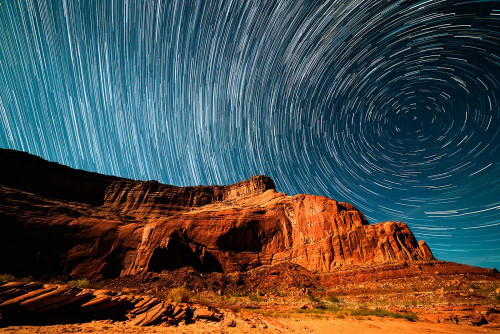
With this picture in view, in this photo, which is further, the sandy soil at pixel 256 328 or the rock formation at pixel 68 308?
the rock formation at pixel 68 308

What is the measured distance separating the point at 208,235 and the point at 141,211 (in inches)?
1164

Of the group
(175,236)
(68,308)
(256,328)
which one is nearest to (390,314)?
(256,328)

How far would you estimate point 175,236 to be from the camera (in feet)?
121

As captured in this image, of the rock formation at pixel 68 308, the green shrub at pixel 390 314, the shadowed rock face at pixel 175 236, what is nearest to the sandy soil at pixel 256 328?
the rock formation at pixel 68 308

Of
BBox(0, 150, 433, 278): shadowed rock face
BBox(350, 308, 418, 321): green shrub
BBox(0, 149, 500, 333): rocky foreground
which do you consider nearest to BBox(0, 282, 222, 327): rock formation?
BBox(0, 149, 500, 333): rocky foreground

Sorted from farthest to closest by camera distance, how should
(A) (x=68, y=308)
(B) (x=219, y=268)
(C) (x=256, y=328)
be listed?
(B) (x=219, y=268)
(C) (x=256, y=328)
(A) (x=68, y=308)

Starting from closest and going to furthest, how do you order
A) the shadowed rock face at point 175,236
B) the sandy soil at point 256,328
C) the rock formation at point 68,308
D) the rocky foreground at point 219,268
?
the sandy soil at point 256,328
the rock formation at point 68,308
the rocky foreground at point 219,268
the shadowed rock face at point 175,236

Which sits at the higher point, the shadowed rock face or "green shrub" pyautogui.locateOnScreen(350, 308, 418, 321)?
the shadowed rock face

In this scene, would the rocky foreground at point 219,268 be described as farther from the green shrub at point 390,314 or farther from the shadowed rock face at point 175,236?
the shadowed rock face at point 175,236

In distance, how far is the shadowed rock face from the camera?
30.0 meters

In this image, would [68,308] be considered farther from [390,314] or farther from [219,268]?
[219,268]

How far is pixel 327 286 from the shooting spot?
26.6 meters

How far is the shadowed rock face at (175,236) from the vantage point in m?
30.0

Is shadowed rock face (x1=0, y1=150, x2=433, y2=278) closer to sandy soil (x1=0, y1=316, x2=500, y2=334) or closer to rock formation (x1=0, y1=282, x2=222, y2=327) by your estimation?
sandy soil (x1=0, y1=316, x2=500, y2=334)
